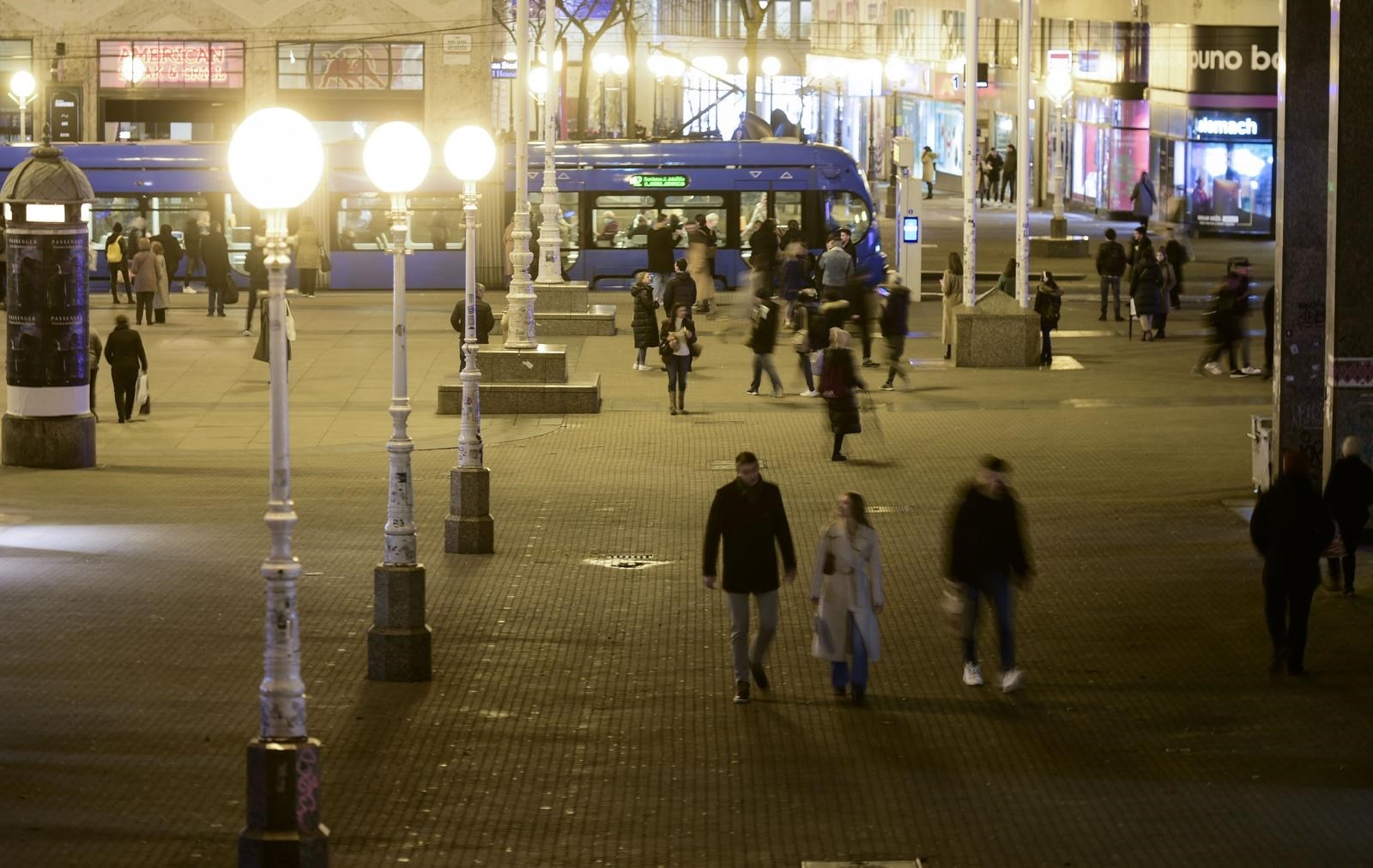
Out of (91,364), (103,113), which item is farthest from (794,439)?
(103,113)

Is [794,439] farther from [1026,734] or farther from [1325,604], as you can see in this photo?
[1026,734]

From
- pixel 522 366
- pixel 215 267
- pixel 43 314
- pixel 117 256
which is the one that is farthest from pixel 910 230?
pixel 43 314

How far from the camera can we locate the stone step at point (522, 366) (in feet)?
86.9

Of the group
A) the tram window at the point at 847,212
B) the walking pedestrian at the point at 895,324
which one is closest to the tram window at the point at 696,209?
the tram window at the point at 847,212

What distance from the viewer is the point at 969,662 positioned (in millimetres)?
13570

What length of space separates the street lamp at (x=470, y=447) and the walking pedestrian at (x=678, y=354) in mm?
7957

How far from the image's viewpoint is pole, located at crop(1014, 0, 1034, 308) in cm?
3042

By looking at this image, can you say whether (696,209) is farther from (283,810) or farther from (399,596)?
(283,810)

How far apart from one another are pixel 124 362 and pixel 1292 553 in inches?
645

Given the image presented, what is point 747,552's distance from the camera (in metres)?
13.1

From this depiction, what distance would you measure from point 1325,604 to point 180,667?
27.7ft

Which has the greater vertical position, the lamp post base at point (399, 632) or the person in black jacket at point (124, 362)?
the person in black jacket at point (124, 362)

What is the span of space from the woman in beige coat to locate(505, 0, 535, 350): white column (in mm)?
6781

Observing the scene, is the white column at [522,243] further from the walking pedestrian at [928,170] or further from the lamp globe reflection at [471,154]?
the walking pedestrian at [928,170]
